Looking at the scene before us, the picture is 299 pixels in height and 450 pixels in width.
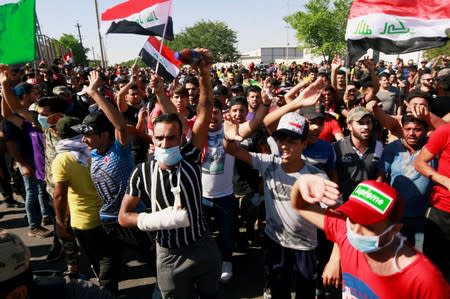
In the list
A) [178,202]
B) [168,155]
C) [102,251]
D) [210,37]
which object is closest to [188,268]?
[178,202]

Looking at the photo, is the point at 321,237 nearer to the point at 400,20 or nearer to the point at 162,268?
the point at 162,268

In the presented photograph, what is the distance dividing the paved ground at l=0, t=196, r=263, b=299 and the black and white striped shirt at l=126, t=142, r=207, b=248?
157cm

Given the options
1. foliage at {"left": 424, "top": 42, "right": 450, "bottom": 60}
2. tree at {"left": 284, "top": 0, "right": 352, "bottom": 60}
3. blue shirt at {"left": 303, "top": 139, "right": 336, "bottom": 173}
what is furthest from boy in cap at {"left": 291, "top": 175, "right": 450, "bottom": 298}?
tree at {"left": 284, "top": 0, "right": 352, "bottom": 60}

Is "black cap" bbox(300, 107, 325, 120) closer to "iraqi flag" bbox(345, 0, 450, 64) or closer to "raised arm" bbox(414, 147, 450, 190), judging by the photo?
"raised arm" bbox(414, 147, 450, 190)

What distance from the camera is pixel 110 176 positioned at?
3209mm

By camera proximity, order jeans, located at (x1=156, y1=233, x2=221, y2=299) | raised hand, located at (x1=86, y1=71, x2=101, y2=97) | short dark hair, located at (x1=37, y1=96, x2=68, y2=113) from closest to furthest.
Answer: jeans, located at (x1=156, y1=233, x2=221, y2=299) → raised hand, located at (x1=86, y1=71, x2=101, y2=97) → short dark hair, located at (x1=37, y1=96, x2=68, y2=113)

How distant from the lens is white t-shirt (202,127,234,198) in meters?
3.92

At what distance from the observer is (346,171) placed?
356 centimetres

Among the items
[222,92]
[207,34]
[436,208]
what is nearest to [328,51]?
[207,34]

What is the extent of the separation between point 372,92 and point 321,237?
249 centimetres

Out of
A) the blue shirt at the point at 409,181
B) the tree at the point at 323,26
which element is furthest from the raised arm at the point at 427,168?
the tree at the point at 323,26

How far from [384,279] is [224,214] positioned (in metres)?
2.46

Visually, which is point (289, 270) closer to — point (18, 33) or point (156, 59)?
point (156, 59)

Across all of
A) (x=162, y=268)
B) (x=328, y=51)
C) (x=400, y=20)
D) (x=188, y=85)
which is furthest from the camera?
(x=328, y=51)
